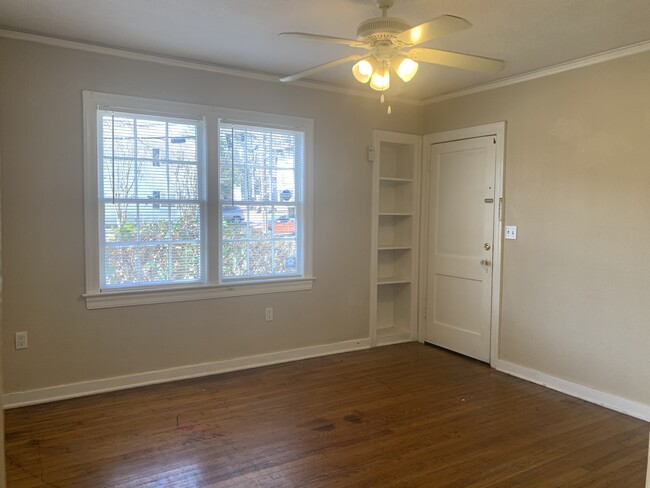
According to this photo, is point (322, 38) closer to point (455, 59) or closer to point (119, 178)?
point (455, 59)

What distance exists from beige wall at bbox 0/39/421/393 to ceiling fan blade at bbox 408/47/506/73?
1.91 meters

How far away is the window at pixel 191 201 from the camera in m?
3.53

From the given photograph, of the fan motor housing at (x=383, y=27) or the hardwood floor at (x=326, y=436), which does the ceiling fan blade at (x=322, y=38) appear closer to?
the fan motor housing at (x=383, y=27)

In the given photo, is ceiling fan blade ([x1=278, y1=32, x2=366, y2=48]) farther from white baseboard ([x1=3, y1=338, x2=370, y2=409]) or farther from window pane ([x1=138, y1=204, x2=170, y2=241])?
white baseboard ([x1=3, y1=338, x2=370, y2=409])

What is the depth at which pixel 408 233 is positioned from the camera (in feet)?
16.5

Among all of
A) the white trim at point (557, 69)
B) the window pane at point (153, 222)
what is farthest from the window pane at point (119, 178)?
the white trim at point (557, 69)

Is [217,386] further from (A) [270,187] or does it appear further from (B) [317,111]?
(B) [317,111]

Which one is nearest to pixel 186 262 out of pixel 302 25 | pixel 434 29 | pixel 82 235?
pixel 82 235

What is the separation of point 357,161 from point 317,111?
61cm

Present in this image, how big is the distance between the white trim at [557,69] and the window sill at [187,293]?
2.25 meters

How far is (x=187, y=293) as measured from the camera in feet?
12.7

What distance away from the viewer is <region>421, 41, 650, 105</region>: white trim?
128 inches

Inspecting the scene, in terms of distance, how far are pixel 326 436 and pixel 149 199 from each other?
2.15 m

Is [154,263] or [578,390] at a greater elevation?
[154,263]
